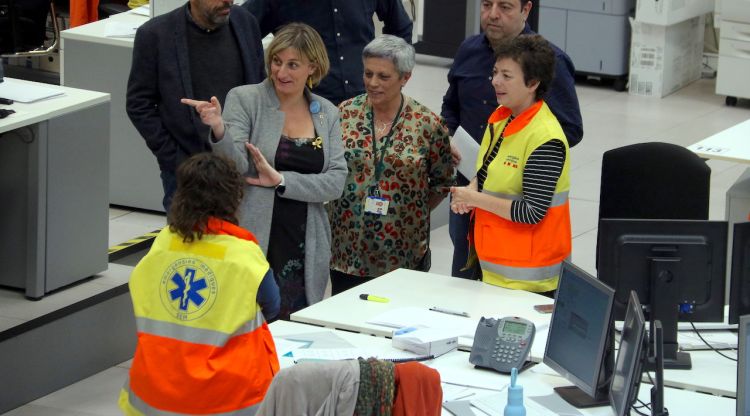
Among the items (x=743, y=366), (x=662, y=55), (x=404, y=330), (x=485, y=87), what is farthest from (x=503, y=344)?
(x=662, y=55)

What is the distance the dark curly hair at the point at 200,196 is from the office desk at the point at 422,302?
823 mm

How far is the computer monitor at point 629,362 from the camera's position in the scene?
3.69 metres

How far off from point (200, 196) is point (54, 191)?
1.92 metres

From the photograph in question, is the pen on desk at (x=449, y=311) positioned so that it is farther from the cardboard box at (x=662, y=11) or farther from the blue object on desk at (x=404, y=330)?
the cardboard box at (x=662, y=11)

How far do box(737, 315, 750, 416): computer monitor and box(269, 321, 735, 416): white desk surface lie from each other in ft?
1.22

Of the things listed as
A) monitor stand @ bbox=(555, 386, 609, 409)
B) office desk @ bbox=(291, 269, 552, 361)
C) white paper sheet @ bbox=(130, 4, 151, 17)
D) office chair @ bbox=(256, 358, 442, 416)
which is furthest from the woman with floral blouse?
white paper sheet @ bbox=(130, 4, 151, 17)

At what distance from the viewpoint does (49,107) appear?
559 centimetres

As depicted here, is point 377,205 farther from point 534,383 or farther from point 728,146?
point 728,146

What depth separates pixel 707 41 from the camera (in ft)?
38.8

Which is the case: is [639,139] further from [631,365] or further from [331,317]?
[631,365]

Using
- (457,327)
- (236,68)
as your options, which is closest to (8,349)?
(236,68)

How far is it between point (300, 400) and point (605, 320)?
95cm

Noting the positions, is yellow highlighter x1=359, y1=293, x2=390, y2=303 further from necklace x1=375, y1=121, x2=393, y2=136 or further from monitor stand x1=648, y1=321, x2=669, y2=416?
monitor stand x1=648, y1=321, x2=669, y2=416

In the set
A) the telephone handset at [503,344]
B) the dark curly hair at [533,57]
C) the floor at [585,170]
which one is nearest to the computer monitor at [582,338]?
the telephone handset at [503,344]
